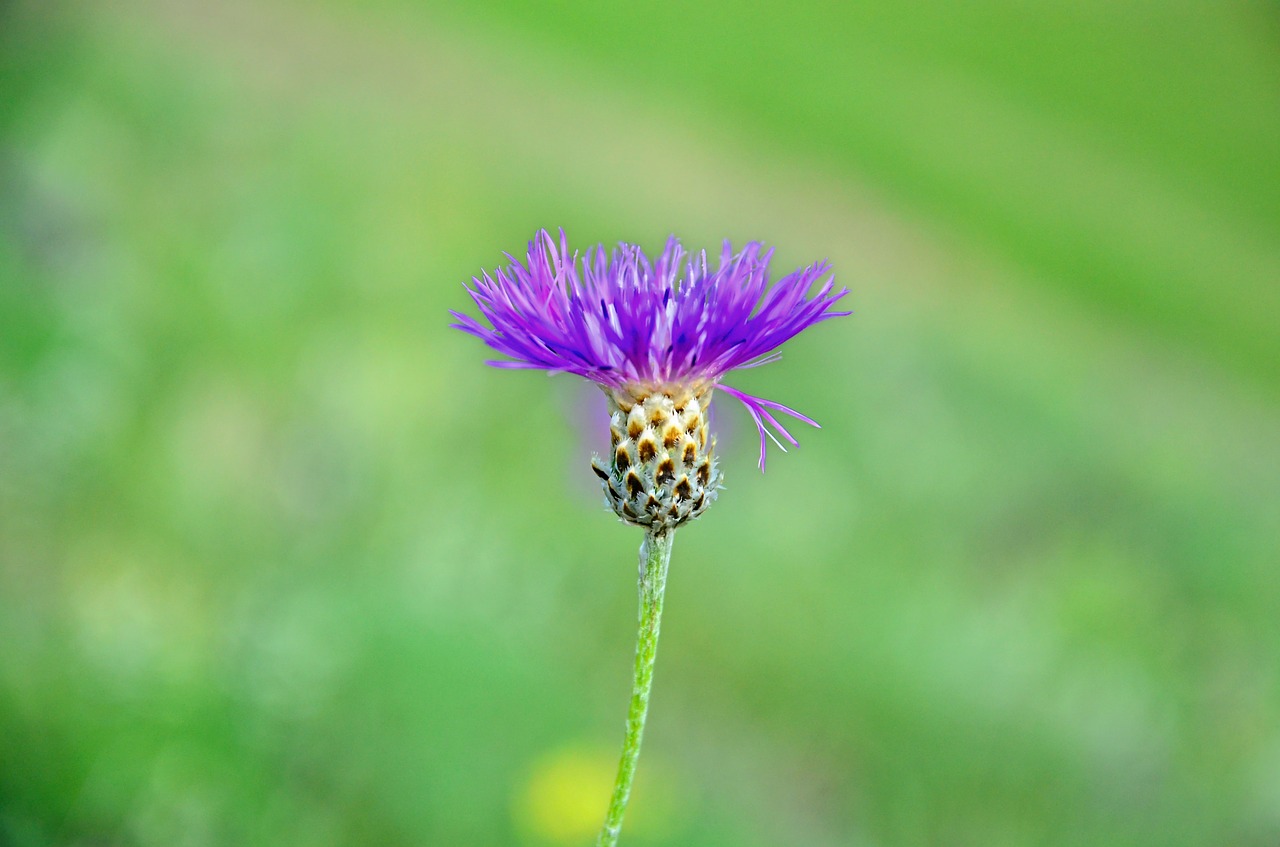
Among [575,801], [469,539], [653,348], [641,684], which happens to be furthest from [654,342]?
[469,539]

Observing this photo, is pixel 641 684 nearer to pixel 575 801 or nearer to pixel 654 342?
pixel 654 342

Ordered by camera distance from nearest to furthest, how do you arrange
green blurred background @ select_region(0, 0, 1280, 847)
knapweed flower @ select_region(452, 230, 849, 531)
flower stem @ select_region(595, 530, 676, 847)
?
flower stem @ select_region(595, 530, 676, 847) < knapweed flower @ select_region(452, 230, 849, 531) < green blurred background @ select_region(0, 0, 1280, 847)

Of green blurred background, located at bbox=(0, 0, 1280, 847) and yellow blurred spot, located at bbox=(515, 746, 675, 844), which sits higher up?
green blurred background, located at bbox=(0, 0, 1280, 847)

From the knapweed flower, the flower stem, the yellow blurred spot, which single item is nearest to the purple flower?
the knapweed flower

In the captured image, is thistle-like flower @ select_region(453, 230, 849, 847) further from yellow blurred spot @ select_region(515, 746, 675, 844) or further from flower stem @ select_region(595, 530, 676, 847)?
yellow blurred spot @ select_region(515, 746, 675, 844)

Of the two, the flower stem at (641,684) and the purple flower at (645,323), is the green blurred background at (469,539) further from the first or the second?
the purple flower at (645,323)
